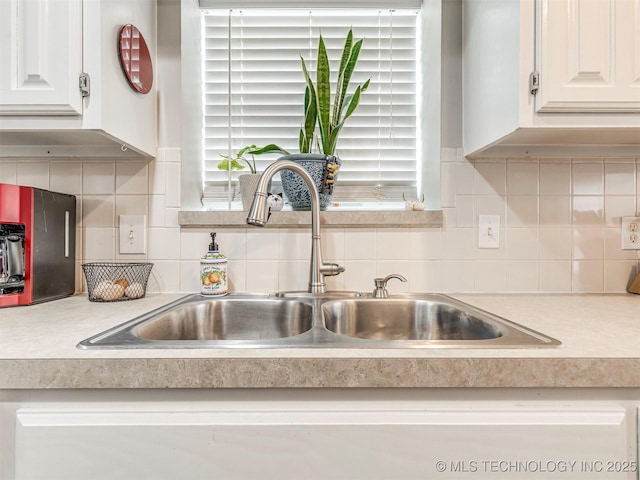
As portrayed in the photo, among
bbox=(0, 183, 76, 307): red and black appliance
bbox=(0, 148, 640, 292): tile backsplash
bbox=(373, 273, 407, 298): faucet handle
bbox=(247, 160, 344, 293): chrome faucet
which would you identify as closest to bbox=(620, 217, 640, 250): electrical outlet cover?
bbox=(0, 148, 640, 292): tile backsplash

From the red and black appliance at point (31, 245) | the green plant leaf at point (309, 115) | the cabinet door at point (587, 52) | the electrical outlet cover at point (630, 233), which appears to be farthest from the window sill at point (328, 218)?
the electrical outlet cover at point (630, 233)

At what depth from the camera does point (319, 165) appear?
1.23m

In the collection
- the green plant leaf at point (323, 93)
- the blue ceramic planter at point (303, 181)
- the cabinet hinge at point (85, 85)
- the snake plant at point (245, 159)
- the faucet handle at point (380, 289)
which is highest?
the green plant leaf at point (323, 93)

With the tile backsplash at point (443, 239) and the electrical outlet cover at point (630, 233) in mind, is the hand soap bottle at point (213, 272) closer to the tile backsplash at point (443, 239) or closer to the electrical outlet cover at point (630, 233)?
the tile backsplash at point (443, 239)

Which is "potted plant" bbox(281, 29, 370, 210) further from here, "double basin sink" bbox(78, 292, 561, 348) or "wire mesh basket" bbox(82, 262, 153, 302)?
"wire mesh basket" bbox(82, 262, 153, 302)

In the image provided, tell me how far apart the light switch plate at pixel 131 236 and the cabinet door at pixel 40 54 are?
435 millimetres

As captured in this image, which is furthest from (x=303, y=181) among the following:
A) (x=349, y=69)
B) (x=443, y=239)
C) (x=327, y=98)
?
(x=443, y=239)

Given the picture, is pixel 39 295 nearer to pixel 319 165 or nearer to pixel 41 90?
pixel 41 90

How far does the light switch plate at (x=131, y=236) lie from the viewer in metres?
1.28

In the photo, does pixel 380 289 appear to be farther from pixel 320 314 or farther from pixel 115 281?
pixel 115 281

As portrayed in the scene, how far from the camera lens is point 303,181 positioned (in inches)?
49.6
